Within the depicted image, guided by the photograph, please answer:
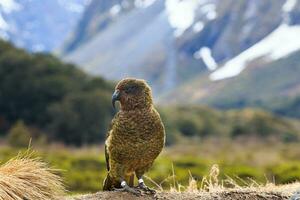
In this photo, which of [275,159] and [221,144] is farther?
[221,144]

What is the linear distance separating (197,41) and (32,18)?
116 metres

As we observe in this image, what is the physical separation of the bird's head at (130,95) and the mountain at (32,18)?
64.2ft

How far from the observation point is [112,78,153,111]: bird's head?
7.51 metres

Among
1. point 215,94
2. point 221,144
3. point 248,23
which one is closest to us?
point 221,144

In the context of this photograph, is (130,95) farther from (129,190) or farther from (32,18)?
(32,18)

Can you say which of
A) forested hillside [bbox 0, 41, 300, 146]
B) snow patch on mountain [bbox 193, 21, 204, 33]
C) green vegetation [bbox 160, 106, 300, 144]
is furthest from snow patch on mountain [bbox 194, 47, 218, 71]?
forested hillside [bbox 0, 41, 300, 146]

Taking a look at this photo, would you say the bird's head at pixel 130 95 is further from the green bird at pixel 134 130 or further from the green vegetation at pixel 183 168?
the green vegetation at pixel 183 168

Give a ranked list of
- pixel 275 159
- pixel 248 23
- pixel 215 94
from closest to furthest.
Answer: pixel 275 159
pixel 215 94
pixel 248 23

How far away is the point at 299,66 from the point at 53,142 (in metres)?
121

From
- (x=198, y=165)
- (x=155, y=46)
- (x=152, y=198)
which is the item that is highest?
(x=155, y=46)

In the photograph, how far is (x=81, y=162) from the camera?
24.2m

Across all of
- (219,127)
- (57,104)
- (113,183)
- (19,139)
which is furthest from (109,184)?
(219,127)

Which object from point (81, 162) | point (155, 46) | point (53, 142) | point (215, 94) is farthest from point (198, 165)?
point (155, 46)

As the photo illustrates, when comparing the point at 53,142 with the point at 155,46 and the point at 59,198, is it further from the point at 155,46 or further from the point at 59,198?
the point at 155,46
